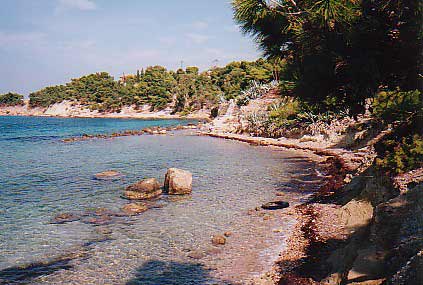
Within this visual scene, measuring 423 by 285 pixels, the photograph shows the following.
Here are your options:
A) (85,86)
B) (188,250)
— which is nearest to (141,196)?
(188,250)

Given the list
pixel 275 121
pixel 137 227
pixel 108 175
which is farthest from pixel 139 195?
pixel 275 121

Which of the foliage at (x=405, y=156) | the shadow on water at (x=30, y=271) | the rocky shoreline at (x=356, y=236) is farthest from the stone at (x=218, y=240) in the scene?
the foliage at (x=405, y=156)

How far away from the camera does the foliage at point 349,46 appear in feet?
15.1

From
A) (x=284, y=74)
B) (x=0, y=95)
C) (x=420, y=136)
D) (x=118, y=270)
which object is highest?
(x=0, y=95)

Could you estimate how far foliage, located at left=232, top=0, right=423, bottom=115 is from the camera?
15.1ft

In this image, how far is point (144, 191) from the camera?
18.0m

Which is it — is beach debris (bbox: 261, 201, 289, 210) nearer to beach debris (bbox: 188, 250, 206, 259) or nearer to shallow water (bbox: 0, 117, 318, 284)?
shallow water (bbox: 0, 117, 318, 284)

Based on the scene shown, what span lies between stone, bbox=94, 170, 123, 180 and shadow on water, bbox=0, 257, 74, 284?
1232 centimetres

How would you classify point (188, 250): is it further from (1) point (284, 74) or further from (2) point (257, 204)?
(1) point (284, 74)

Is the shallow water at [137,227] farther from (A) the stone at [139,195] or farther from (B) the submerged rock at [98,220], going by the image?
(A) the stone at [139,195]

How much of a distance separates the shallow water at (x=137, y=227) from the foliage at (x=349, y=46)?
19.5 feet

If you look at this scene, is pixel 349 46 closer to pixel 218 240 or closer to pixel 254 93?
pixel 218 240

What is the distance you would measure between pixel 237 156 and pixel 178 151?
23.0 feet

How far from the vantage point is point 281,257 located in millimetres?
10438
